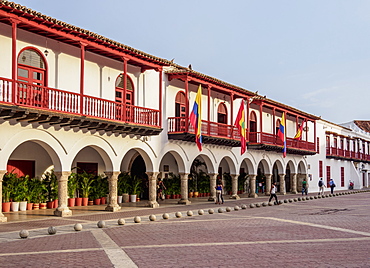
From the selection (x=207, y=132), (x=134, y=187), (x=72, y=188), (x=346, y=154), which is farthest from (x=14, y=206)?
(x=346, y=154)

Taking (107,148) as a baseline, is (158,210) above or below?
below

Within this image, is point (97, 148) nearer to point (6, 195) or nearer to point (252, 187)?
point (6, 195)

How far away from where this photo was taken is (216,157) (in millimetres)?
28578

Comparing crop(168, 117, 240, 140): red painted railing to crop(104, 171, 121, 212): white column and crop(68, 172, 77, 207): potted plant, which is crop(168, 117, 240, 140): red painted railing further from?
crop(68, 172, 77, 207): potted plant

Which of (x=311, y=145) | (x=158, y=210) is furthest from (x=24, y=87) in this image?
(x=311, y=145)

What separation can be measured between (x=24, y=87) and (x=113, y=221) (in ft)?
19.4

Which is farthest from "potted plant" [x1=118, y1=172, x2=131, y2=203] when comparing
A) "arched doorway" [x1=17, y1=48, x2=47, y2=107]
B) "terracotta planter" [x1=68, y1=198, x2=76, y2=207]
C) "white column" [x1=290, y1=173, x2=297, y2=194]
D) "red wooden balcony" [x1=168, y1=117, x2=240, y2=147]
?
"white column" [x1=290, y1=173, x2=297, y2=194]

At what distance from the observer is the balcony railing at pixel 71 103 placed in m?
15.9

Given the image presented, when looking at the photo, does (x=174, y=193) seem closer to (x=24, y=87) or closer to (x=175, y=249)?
(x=24, y=87)

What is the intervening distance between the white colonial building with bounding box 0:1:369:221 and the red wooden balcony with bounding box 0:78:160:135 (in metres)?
0.04

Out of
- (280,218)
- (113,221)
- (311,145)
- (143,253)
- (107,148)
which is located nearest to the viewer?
(143,253)

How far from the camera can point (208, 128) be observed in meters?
26.1

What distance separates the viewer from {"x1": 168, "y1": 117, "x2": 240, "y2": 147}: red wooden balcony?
24.5 metres

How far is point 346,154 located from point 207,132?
31.0m
